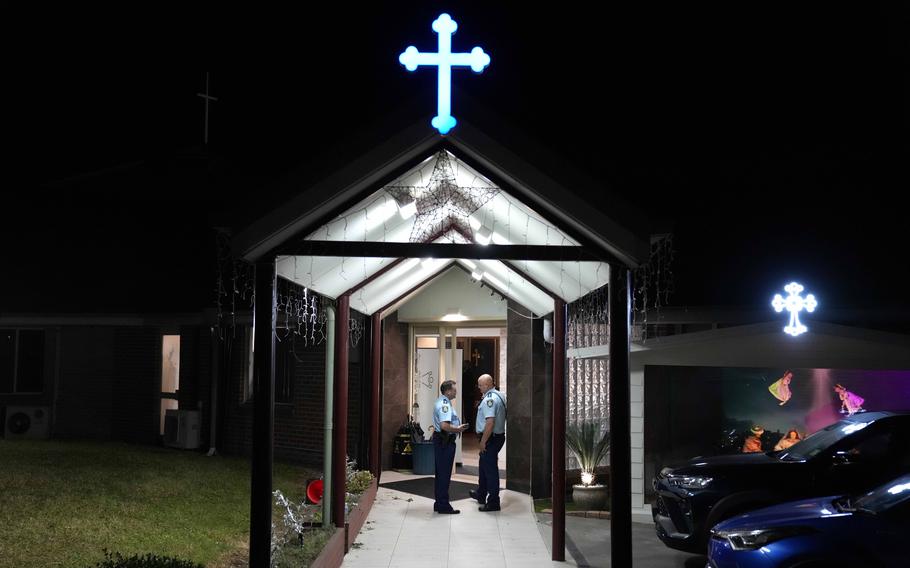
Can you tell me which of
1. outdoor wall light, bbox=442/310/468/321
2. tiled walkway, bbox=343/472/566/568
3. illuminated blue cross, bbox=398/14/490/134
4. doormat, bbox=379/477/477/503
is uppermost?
illuminated blue cross, bbox=398/14/490/134

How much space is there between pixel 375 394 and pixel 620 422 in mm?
6783

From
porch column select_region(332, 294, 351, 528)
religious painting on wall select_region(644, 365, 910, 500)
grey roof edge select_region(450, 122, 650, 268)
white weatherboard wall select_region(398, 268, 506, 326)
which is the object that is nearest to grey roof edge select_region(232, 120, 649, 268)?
grey roof edge select_region(450, 122, 650, 268)

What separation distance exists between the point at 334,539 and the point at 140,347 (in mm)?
11815

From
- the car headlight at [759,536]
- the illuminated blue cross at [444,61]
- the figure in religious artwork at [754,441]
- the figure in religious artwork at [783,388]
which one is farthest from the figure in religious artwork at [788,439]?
the illuminated blue cross at [444,61]

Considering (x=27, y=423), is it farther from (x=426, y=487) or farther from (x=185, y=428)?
(x=426, y=487)

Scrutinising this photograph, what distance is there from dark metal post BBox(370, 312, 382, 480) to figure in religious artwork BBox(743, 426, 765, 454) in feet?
17.5

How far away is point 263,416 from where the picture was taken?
570 centimetres

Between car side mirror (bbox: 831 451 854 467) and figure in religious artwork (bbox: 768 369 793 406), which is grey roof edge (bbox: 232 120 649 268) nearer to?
car side mirror (bbox: 831 451 854 467)

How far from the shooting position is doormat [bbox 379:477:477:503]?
1192 centimetres

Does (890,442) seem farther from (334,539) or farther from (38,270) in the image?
(38,270)

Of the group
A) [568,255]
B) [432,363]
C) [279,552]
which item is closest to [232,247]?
[568,255]

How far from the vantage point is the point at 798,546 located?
603 centimetres

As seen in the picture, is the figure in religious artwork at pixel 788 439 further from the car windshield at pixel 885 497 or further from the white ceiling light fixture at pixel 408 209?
the white ceiling light fixture at pixel 408 209

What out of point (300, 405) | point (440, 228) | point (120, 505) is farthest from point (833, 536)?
point (300, 405)
